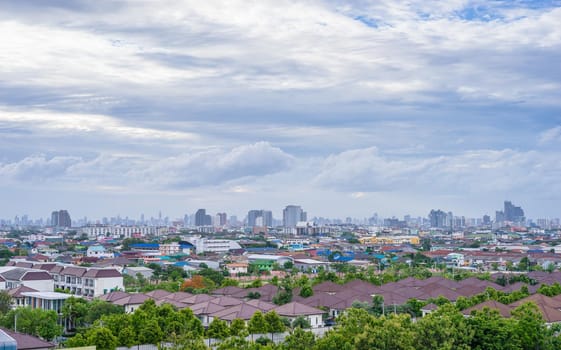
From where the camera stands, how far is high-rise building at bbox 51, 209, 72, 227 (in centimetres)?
14862

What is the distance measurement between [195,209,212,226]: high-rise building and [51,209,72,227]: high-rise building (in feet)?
98.9

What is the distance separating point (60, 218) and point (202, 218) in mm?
33186

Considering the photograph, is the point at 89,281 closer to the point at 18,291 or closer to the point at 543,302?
the point at 18,291

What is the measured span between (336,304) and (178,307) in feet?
19.9

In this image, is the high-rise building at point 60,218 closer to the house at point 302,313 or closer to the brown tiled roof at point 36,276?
the brown tiled roof at point 36,276

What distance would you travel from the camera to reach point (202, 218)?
161 metres

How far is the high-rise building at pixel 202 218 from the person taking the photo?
524ft

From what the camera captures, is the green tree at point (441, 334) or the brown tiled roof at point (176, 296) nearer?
the green tree at point (441, 334)

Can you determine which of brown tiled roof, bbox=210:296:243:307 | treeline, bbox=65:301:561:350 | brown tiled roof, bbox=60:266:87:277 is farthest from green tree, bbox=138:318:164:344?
brown tiled roof, bbox=60:266:87:277

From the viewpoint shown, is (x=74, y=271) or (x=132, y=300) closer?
(x=132, y=300)

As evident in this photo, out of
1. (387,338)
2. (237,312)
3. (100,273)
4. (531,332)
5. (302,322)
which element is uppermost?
(100,273)

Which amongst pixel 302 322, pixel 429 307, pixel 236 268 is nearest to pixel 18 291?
pixel 302 322

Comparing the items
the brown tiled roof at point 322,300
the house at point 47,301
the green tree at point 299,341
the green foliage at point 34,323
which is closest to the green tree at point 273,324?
the green tree at point 299,341

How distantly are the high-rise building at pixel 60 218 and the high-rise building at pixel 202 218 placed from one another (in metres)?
30.1
